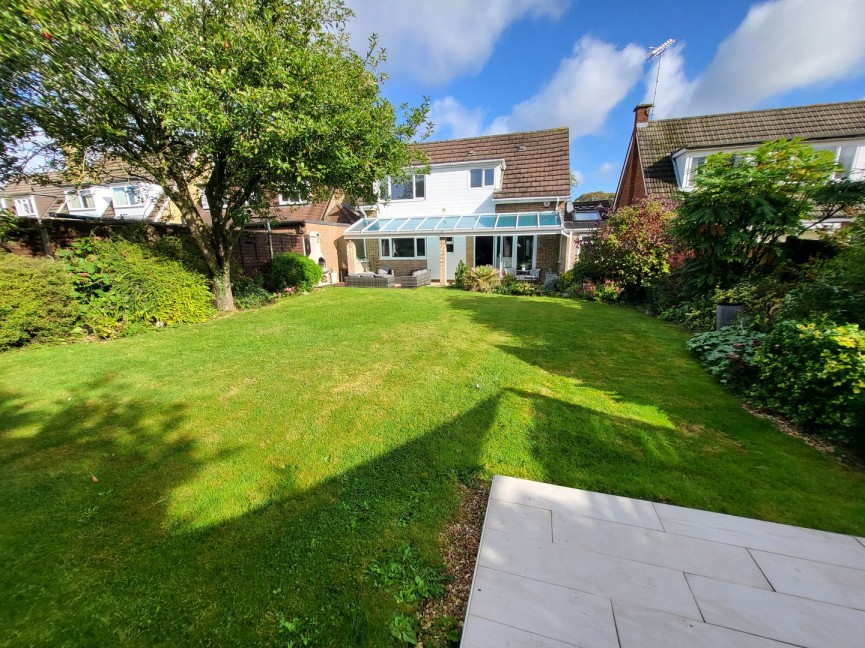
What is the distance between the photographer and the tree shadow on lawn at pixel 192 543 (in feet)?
6.16

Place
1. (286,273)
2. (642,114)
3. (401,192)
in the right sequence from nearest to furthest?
1. (286,273)
2. (642,114)
3. (401,192)

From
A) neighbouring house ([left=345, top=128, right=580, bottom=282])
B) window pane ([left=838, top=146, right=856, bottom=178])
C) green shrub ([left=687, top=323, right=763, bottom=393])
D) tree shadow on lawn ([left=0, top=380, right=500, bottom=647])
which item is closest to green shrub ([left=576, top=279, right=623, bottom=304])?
neighbouring house ([left=345, top=128, right=580, bottom=282])

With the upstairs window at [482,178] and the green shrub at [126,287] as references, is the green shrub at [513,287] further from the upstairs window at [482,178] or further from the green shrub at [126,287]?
the green shrub at [126,287]

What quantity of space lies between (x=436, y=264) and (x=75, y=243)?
12.8 m

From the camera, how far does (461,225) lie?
1504 centimetres

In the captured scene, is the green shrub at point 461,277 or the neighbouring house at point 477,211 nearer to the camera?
the green shrub at point 461,277

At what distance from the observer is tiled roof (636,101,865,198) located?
14180 millimetres

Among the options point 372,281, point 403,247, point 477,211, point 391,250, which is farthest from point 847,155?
point 372,281

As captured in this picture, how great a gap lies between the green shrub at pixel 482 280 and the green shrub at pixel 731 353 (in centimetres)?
769

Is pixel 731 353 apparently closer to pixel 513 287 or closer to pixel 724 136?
pixel 513 287

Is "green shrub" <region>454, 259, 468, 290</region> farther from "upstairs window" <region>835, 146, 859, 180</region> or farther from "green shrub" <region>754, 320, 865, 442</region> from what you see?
"upstairs window" <region>835, 146, 859, 180</region>

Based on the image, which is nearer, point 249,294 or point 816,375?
point 816,375

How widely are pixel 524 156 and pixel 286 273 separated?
13.1 metres

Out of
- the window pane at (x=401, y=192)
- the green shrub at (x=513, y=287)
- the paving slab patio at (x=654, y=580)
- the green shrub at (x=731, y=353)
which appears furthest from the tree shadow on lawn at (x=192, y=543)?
the window pane at (x=401, y=192)
